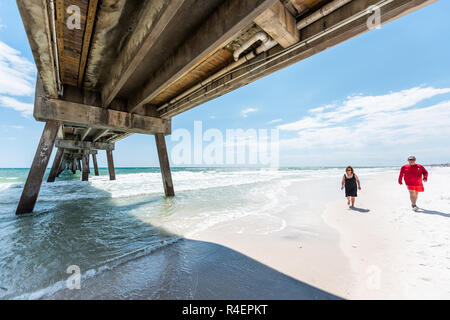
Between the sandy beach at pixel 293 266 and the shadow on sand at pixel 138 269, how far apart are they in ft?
0.05

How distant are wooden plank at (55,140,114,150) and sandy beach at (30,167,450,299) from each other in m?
16.5

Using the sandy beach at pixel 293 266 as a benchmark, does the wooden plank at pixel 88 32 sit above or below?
above

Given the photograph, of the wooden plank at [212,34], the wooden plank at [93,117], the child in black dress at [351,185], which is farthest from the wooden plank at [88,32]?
the child in black dress at [351,185]

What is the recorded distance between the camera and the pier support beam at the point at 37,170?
558 centimetres

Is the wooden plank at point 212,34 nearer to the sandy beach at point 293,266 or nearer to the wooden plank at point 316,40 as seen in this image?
the wooden plank at point 316,40

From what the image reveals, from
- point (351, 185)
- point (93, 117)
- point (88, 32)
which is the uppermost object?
point (88, 32)

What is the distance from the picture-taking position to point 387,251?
282 cm

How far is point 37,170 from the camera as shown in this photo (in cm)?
575

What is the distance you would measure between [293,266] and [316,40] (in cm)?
425

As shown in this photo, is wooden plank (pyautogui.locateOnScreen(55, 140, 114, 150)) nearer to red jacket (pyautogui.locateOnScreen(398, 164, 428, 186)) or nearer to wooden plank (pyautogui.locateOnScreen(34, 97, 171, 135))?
wooden plank (pyautogui.locateOnScreen(34, 97, 171, 135))

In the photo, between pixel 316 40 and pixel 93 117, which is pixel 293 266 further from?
pixel 93 117

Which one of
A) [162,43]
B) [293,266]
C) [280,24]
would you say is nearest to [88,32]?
[162,43]

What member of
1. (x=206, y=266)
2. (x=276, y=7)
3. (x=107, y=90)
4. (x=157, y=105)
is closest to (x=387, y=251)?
(x=206, y=266)
